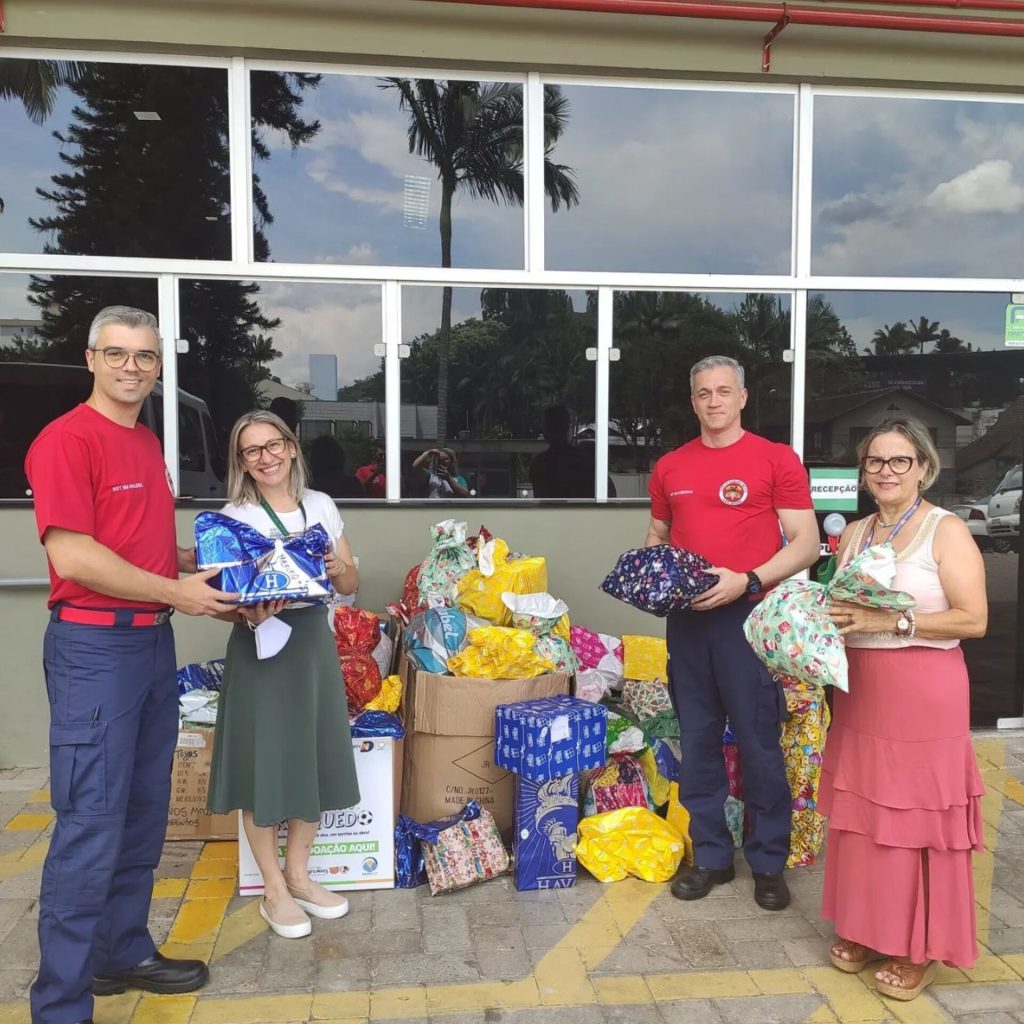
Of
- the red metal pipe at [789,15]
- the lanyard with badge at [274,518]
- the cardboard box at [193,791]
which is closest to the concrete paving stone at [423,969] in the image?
the cardboard box at [193,791]

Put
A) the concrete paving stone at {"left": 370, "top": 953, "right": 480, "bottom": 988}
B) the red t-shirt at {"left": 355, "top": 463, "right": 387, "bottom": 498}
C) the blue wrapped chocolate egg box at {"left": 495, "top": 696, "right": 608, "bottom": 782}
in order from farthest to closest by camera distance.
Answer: the red t-shirt at {"left": 355, "top": 463, "right": 387, "bottom": 498}, the blue wrapped chocolate egg box at {"left": 495, "top": 696, "right": 608, "bottom": 782}, the concrete paving stone at {"left": 370, "top": 953, "right": 480, "bottom": 988}

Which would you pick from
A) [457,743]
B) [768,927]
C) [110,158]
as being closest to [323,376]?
[110,158]

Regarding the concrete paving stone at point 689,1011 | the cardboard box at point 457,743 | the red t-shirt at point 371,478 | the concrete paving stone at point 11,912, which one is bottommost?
the concrete paving stone at point 689,1011

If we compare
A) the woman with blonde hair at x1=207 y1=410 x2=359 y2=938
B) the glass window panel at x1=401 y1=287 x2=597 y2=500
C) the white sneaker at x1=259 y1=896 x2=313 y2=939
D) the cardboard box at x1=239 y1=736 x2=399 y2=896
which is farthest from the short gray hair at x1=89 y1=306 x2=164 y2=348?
the glass window panel at x1=401 y1=287 x2=597 y2=500

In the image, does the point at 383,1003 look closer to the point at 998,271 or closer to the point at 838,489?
the point at 838,489

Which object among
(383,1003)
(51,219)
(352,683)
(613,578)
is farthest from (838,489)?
(51,219)

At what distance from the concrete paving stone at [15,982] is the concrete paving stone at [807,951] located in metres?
2.28

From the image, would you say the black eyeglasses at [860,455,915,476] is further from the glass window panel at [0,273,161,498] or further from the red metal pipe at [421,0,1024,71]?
the glass window panel at [0,273,161,498]

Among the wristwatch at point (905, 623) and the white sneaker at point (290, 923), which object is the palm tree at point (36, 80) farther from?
the wristwatch at point (905, 623)

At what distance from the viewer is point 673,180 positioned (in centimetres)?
458

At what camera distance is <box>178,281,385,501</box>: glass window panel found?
432cm

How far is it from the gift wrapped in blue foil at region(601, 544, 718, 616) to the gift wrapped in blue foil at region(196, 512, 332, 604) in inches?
40.9

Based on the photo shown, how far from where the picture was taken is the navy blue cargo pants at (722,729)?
3064mm

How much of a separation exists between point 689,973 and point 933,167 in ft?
13.6
